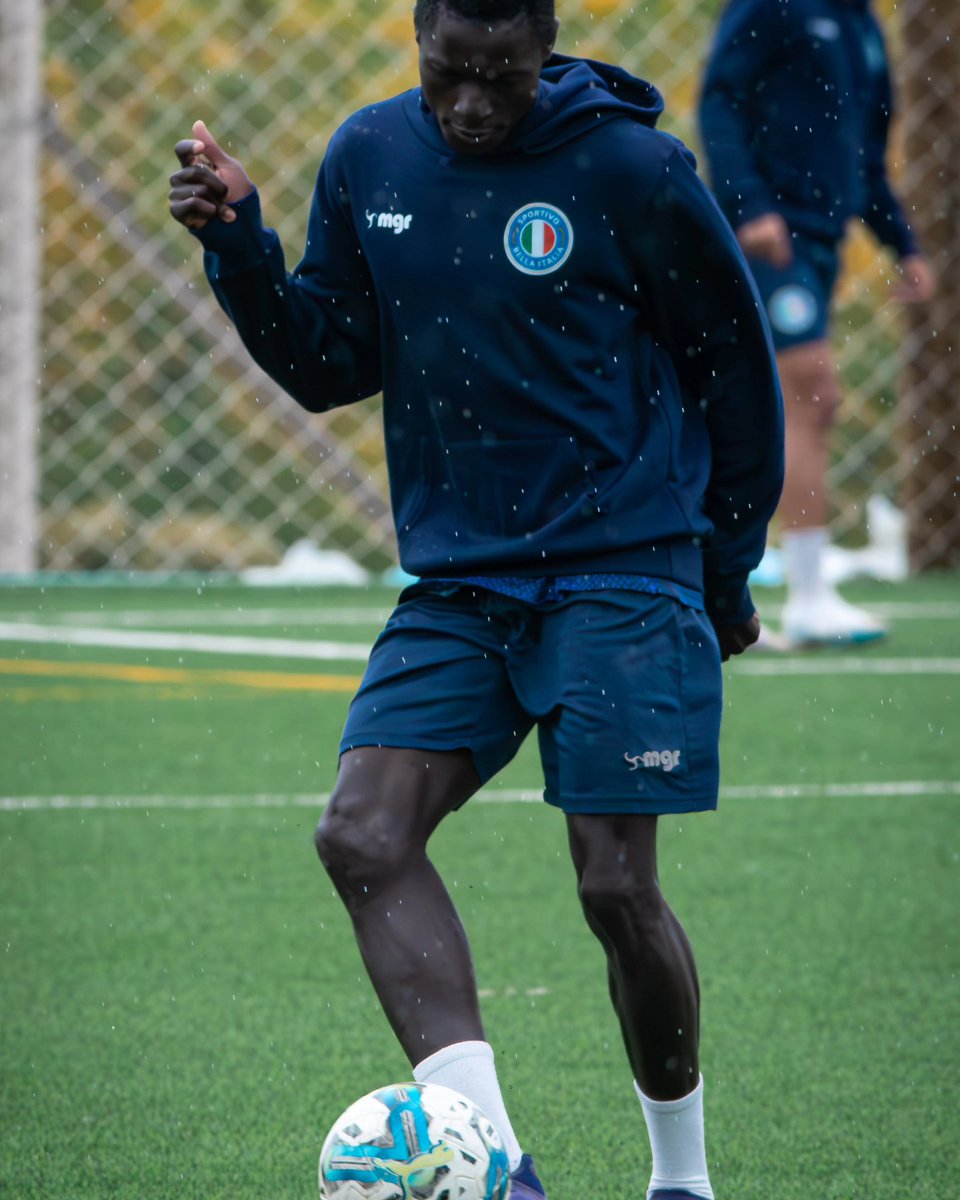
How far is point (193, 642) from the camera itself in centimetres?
701

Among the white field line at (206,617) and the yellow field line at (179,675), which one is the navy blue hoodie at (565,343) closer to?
the yellow field line at (179,675)

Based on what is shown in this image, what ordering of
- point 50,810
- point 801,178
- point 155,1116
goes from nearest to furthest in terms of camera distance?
point 155,1116 → point 50,810 → point 801,178

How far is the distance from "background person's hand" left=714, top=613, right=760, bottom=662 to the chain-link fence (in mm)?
6832

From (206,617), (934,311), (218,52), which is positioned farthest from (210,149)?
(218,52)

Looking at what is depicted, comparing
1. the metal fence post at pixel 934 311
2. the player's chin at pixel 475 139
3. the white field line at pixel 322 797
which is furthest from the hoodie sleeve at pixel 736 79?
the player's chin at pixel 475 139

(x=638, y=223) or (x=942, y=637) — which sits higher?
(x=638, y=223)

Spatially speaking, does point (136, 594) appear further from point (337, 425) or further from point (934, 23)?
point (934, 23)

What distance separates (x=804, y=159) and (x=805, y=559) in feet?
3.70

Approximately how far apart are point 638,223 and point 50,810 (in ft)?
8.18

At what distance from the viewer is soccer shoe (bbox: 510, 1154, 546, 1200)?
7.29 feet

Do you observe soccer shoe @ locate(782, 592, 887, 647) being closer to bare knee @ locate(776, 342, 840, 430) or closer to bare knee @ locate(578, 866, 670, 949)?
bare knee @ locate(776, 342, 840, 430)

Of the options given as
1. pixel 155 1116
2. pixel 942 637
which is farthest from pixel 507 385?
pixel 942 637

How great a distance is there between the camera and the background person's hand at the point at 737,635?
2.50 metres

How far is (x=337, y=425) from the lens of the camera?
1009cm
